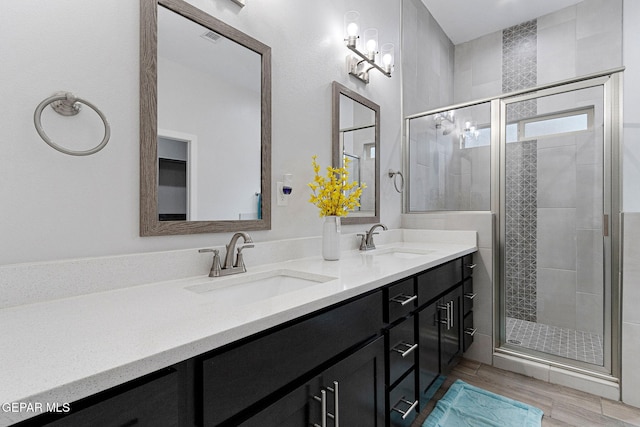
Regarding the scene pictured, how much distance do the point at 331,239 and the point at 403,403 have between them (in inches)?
29.3

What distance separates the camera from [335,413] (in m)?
0.88

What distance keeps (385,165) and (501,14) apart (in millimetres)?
2068

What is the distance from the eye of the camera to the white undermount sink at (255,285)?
1.06 metres

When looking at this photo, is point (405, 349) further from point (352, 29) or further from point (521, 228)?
point (352, 29)

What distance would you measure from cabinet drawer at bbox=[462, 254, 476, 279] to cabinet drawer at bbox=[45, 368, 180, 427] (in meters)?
1.87

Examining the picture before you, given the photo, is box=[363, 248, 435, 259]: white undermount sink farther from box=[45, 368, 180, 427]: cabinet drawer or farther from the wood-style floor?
box=[45, 368, 180, 427]: cabinet drawer

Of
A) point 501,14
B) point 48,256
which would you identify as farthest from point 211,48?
point 501,14

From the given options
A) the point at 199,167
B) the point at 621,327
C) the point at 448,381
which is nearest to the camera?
the point at 199,167

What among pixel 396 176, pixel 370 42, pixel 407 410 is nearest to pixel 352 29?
pixel 370 42

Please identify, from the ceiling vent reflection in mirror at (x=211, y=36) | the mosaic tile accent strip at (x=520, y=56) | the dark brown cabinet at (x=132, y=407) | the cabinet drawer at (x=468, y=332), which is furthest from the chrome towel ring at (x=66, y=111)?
the mosaic tile accent strip at (x=520, y=56)

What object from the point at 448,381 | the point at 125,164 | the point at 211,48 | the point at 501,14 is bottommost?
the point at 448,381

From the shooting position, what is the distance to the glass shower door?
1901 millimetres

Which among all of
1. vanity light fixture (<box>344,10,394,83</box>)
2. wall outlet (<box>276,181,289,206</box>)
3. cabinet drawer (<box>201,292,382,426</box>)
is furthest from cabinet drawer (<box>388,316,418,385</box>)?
vanity light fixture (<box>344,10,394,83</box>)

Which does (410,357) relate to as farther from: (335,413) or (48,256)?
(48,256)
